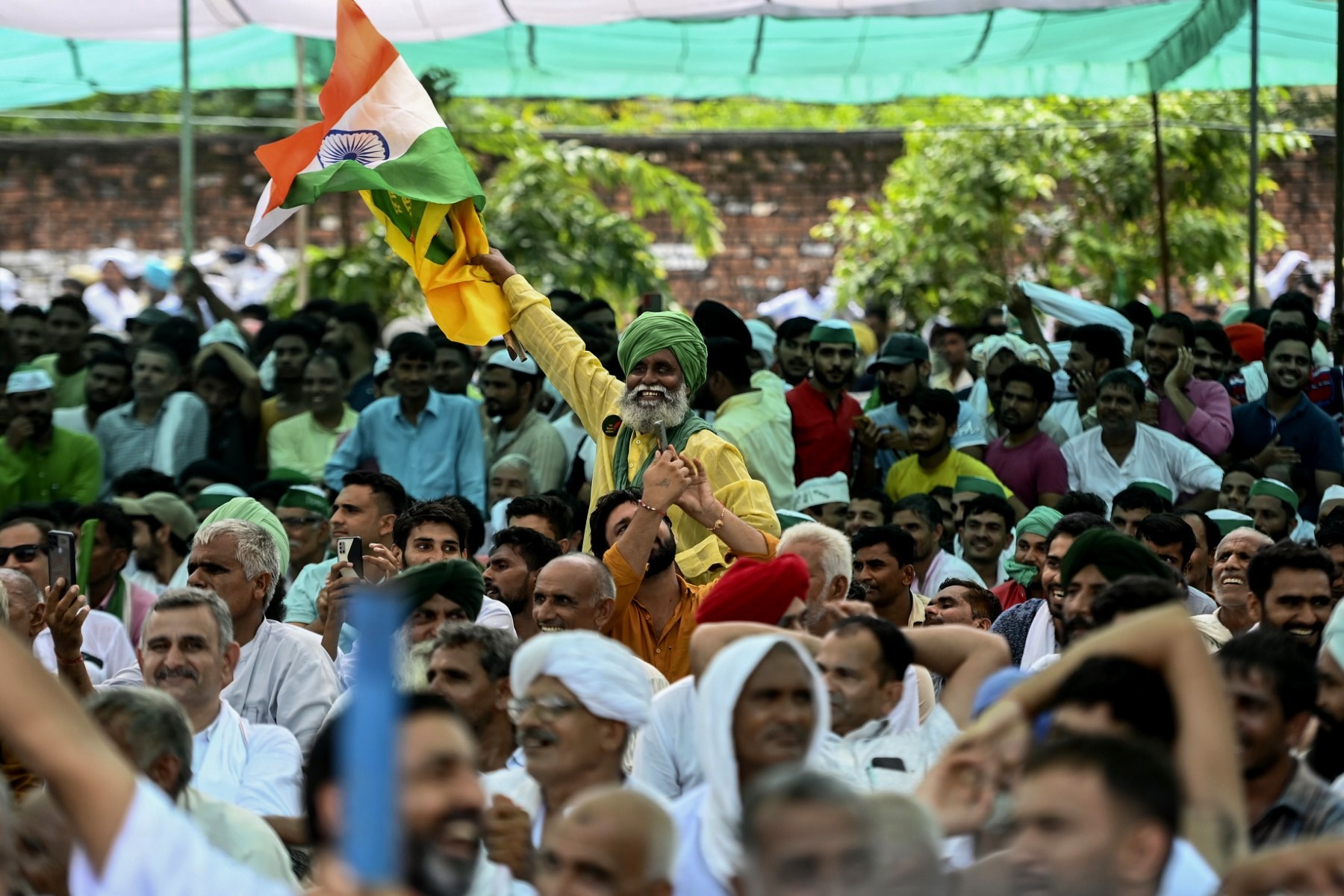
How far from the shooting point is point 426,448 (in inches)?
330

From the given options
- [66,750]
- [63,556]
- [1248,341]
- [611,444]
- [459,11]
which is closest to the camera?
[66,750]

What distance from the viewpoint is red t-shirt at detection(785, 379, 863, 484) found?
27.5ft

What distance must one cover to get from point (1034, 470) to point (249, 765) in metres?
4.52

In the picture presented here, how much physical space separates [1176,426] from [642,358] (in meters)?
3.43

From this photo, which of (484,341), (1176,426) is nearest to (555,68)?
(1176,426)

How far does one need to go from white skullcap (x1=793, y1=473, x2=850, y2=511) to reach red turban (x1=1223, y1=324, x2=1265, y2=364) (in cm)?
335

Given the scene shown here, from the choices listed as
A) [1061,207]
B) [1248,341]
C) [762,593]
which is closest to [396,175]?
[762,593]

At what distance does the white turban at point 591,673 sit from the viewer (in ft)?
11.8

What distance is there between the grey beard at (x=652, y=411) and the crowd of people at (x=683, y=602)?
12 mm

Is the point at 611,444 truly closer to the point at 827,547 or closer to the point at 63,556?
the point at 827,547

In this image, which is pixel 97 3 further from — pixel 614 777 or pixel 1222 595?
pixel 614 777

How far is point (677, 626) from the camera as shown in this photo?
5504mm

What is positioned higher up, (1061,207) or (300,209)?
(300,209)

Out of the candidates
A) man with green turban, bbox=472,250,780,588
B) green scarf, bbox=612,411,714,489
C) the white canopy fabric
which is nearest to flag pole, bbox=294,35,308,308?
the white canopy fabric
